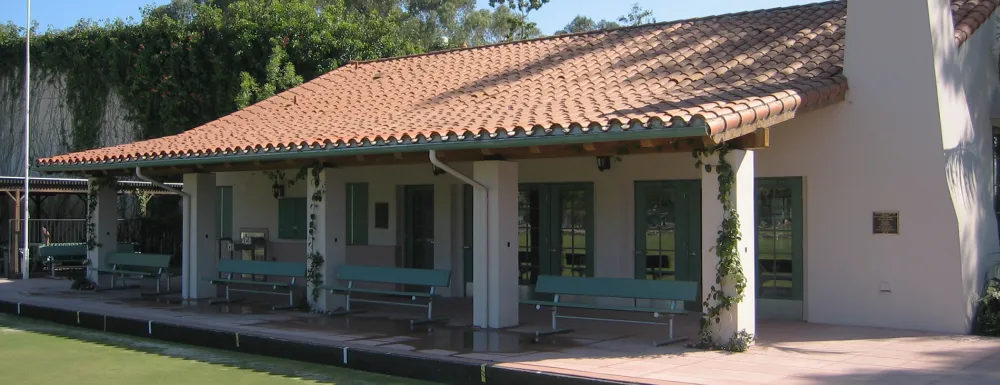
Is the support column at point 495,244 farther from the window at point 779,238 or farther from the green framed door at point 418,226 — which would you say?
the green framed door at point 418,226

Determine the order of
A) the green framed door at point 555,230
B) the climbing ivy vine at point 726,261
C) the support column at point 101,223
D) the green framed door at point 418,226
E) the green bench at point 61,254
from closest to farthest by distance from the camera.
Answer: the climbing ivy vine at point 726,261 < the green framed door at point 555,230 < the green framed door at point 418,226 < the support column at point 101,223 < the green bench at point 61,254

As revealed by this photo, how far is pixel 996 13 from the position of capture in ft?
39.3

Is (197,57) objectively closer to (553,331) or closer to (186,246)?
(186,246)

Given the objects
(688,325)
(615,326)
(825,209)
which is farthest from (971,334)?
(615,326)

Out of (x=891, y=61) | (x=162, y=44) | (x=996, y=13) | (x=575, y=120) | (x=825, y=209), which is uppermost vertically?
(x=162, y=44)

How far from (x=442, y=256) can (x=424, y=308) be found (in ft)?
5.40

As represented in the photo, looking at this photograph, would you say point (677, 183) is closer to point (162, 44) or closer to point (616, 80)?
point (616, 80)

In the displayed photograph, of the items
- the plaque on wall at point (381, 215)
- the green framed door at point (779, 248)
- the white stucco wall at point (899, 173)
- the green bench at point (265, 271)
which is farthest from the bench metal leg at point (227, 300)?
the white stucco wall at point (899, 173)

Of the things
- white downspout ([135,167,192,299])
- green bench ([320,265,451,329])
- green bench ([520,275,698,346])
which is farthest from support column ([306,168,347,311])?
green bench ([520,275,698,346])

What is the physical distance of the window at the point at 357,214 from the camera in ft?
53.2

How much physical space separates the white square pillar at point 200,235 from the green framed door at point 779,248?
8.70 meters

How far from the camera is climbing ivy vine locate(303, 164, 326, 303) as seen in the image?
1324cm

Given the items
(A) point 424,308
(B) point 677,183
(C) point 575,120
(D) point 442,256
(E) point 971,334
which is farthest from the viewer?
(D) point 442,256

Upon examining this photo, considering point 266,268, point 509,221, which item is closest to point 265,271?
point 266,268
